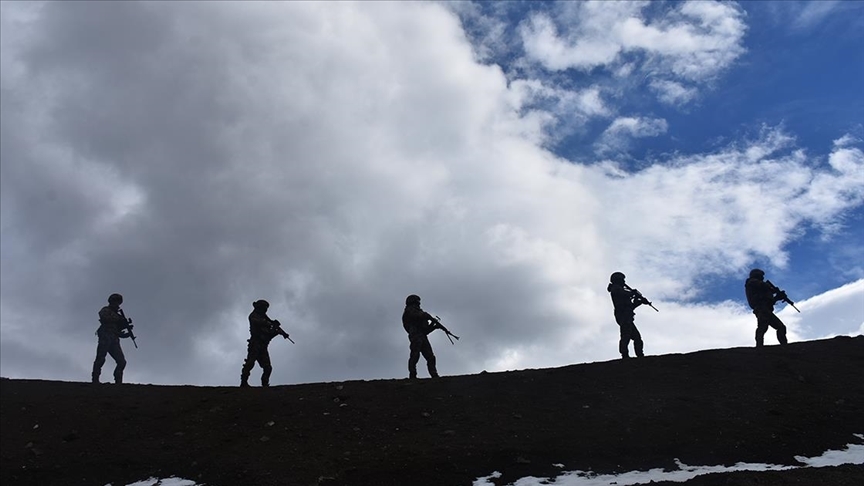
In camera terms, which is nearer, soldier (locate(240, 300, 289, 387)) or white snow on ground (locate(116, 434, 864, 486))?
white snow on ground (locate(116, 434, 864, 486))

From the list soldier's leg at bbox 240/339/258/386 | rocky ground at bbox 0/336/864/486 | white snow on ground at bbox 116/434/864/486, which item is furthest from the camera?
soldier's leg at bbox 240/339/258/386

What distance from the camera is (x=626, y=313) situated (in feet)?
70.5

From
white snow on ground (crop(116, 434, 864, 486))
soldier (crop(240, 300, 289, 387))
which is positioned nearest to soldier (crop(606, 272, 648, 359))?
white snow on ground (crop(116, 434, 864, 486))

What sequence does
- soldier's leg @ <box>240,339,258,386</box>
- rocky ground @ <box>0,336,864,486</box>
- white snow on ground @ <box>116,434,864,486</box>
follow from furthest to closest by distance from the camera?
soldier's leg @ <box>240,339,258,386</box> → rocky ground @ <box>0,336,864,486</box> → white snow on ground @ <box>116,434,864,486</box>

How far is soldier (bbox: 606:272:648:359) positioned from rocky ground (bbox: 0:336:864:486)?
2.20 m

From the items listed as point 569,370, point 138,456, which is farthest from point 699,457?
point 138,456

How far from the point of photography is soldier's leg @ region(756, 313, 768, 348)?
2138 cm

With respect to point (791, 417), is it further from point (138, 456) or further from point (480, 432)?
point (138, 456)

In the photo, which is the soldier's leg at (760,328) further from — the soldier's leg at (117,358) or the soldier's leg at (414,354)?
the soldier's leg at (117,358)

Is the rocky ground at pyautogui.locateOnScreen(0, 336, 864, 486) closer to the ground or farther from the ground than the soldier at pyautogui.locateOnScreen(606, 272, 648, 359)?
closer to the ground

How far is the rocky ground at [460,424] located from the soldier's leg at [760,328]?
177cm

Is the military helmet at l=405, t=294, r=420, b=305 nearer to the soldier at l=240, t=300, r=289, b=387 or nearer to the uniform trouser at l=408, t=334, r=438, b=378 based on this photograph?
the uniform trouser at l=408, t=334, r=438, b=378

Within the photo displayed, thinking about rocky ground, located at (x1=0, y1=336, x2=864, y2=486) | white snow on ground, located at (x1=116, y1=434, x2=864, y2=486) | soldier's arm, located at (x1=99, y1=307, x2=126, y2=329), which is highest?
soldier's arm, located at (x1=99, y1=307, x2=126, y2=329)

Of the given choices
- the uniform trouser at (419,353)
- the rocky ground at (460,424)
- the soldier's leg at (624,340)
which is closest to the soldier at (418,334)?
the uniform trouser at (419,353)
